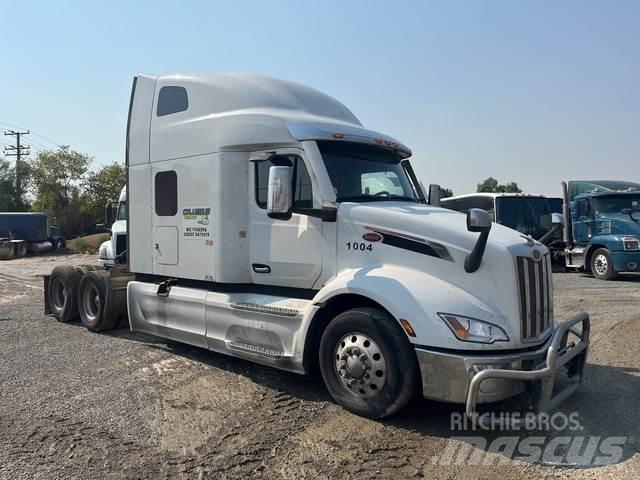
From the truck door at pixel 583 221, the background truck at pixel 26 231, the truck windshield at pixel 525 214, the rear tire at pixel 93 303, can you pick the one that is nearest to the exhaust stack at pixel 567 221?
the truck door at pixel 583 221

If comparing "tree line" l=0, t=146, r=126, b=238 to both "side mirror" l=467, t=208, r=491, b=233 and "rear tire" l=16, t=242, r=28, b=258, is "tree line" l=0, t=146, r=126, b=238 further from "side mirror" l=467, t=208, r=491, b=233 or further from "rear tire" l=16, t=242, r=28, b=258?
"side mirror" l=467, t=208, r=491, b=233

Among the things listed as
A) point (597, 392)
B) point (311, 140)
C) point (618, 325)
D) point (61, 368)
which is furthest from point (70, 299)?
point (618, 325)

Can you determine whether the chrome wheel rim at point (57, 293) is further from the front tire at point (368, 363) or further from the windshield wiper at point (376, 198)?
the front tire at point (368, 363)

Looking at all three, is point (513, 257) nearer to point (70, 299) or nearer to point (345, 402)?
point (345, 402)

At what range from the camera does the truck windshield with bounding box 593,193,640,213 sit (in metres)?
15.9

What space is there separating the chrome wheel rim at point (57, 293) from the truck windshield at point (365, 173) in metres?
6.28

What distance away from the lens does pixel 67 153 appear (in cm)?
4934

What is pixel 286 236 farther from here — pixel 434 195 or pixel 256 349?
pixel 434 195

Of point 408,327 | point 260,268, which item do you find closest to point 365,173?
point 260,268

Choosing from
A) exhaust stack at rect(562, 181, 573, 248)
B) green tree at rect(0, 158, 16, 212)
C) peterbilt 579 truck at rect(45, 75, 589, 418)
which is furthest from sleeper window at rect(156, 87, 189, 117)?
green tree at rect(0, 158, 16, 212)

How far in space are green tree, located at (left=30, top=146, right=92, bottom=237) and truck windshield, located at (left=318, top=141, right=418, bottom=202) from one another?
46.5 m

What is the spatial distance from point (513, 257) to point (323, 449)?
7.30ft

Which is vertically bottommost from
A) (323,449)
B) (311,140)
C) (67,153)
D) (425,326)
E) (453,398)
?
(323,449)

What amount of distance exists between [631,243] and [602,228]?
47.1 inches
